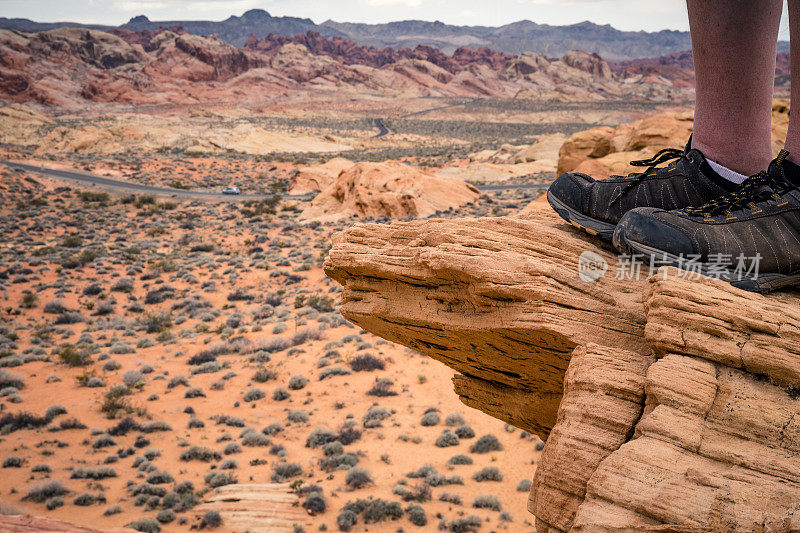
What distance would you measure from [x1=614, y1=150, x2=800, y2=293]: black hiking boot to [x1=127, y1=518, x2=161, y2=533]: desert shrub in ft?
24.7

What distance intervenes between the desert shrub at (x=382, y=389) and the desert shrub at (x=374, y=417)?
2.41 feet

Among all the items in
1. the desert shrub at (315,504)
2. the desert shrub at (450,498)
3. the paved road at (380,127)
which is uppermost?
the paved road at (380,127)

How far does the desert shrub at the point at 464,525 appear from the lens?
732cm

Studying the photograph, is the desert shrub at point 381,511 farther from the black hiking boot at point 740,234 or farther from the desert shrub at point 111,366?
the desert shrub at point 111,366

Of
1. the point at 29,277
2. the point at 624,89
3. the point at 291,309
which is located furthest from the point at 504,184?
the point at 624,89

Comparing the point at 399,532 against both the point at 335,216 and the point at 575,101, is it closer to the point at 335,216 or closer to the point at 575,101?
the point at 335,216

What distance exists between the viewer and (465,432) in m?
10.0

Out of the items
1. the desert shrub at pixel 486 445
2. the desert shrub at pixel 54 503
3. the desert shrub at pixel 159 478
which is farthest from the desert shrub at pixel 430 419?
the desert shrub at pixel 54 503

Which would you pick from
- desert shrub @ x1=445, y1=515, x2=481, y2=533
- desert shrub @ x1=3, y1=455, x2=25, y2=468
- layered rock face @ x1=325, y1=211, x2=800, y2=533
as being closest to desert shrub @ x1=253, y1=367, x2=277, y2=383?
desert shrub @ x1=3, y1=455, x2=25, y2=468

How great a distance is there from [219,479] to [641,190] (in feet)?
26.7

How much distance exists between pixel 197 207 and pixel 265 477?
87.3ft

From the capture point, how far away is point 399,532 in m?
7.22

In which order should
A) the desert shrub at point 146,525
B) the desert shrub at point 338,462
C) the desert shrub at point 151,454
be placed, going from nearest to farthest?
the desert shrub at point 146,525 < the desert shrub at point 338,462 < the desert shrub at point 151,454

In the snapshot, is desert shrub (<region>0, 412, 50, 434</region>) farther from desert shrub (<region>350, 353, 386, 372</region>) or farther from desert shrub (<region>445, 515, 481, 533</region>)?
desert shrub (<region>445, 515, 481, 533</region>)
